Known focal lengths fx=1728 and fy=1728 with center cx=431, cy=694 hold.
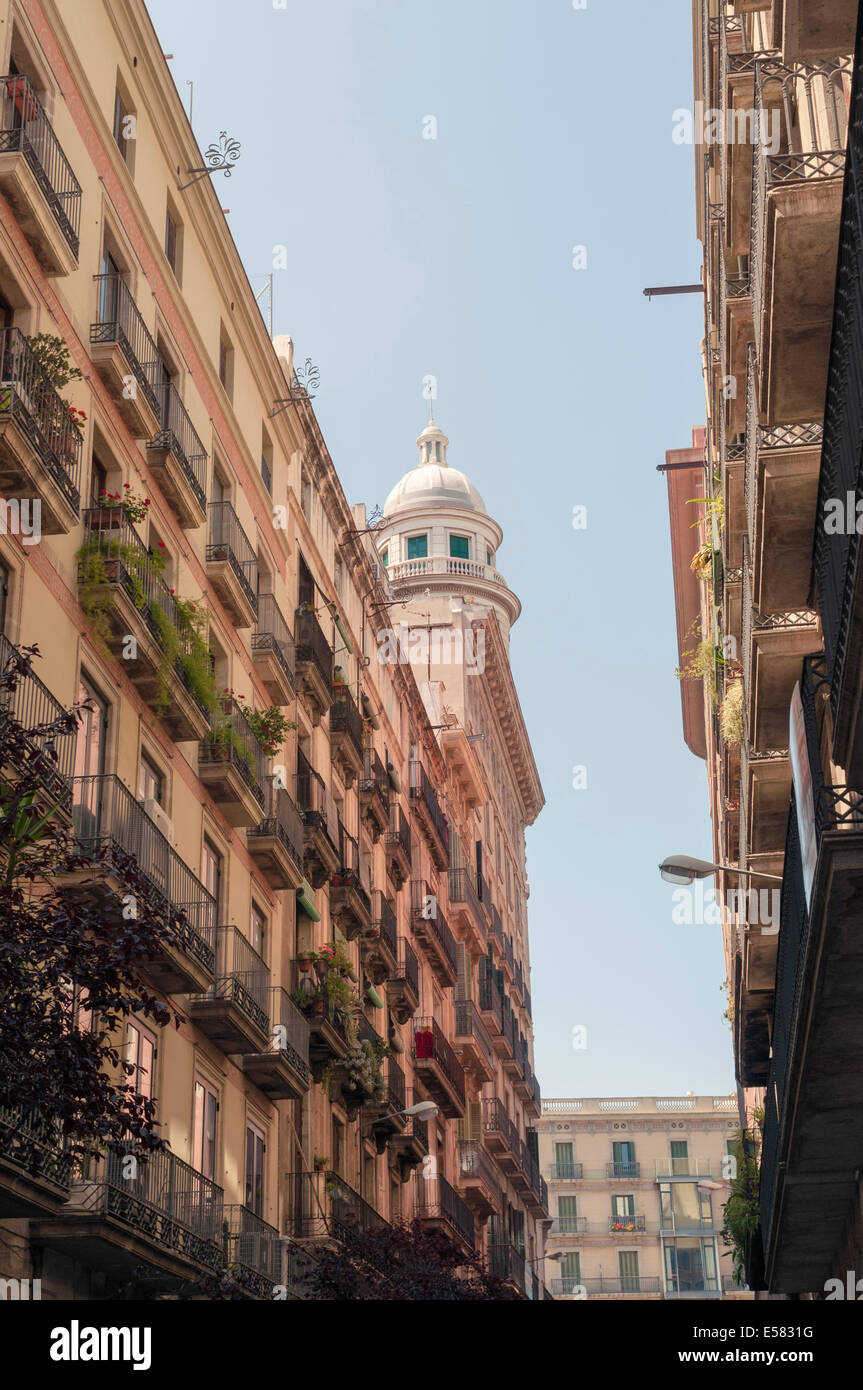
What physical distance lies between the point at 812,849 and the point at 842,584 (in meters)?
2.35

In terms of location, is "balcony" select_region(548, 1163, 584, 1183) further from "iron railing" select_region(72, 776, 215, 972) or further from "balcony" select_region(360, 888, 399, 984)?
"iron railing" select_region(72, 776, 215, 972)

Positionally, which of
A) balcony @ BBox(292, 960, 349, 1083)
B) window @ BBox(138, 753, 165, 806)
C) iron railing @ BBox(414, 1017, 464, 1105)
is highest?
iron railing @ BBox(414, 1017, 464, 1105)

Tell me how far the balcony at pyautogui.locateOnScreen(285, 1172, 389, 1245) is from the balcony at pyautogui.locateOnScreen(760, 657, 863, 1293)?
7.86 meters

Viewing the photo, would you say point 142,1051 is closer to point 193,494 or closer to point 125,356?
point 193,494

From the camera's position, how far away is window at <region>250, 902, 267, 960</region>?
29.2 metres

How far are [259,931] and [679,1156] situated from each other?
212ft

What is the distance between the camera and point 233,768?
85.6 ft

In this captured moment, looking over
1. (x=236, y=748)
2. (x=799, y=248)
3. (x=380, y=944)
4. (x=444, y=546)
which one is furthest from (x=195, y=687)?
A: (x=444, y=546)

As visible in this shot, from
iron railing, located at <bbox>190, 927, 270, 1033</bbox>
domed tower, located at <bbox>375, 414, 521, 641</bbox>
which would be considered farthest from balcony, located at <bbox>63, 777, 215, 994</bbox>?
domed tower, located at <bbox>375, 414, 521, 641</bbox>

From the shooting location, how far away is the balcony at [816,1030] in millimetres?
14273

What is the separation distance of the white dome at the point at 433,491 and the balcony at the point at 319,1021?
48119 millimetres

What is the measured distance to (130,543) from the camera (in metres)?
22.6

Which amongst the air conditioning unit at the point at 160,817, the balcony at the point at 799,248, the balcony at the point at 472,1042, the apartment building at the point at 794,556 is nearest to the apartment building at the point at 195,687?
the air conditioning unit at the point at 160,817
